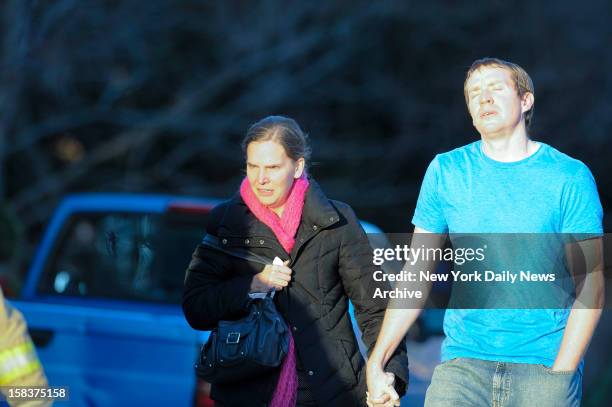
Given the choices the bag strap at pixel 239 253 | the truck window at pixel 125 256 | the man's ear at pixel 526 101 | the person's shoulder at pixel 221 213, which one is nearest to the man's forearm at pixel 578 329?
the man's ear at pixel 526 101

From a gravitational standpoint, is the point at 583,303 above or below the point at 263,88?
below

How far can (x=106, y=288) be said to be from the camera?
6391 millimetres

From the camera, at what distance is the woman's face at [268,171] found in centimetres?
427

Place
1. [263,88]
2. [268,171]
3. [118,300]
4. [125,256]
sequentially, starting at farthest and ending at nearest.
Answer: [263,88]
[125,256]
[118,300]
[268,171]

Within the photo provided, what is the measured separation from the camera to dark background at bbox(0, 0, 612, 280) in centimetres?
1265

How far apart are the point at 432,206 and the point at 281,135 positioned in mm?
669

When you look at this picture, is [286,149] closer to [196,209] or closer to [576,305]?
[576,305]

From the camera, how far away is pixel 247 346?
4.05 meters

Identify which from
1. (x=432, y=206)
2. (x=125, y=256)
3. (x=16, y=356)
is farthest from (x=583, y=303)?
(x=125, y=256)

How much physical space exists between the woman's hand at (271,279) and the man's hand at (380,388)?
1.45ft

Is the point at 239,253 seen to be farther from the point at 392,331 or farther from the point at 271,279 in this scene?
the point at 392,331

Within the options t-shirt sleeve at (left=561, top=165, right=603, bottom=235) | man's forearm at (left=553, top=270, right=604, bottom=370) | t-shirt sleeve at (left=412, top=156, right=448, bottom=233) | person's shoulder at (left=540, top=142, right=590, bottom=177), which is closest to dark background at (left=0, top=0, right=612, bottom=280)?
t-shirt sleeve at (left=412, top=156, right=448, bottom=233)

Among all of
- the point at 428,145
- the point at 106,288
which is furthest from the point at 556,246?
the point at 428,145

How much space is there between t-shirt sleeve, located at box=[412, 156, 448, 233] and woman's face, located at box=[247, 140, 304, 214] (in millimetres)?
555
